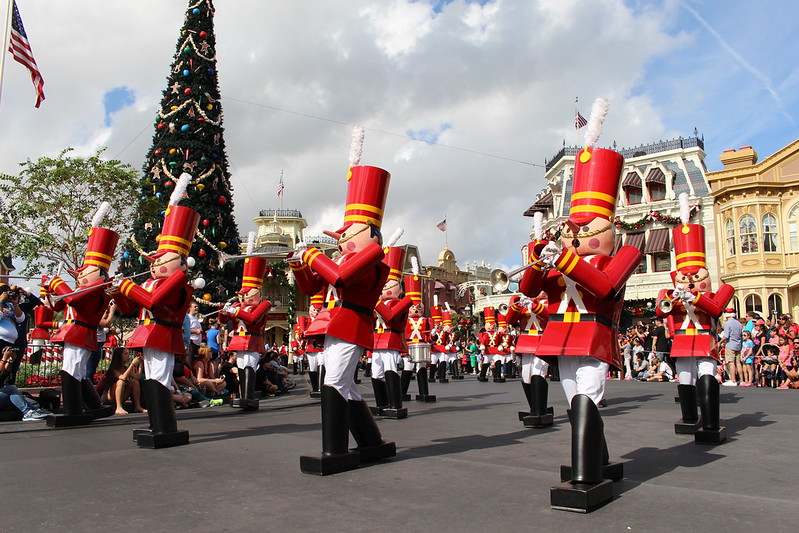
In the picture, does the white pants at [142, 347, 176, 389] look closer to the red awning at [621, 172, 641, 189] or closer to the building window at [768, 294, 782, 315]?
the building window at [768, 294, 782, 315]

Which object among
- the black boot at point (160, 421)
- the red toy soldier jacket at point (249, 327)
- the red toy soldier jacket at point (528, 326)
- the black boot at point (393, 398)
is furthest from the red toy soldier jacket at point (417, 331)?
the black boot at point (160, 421)

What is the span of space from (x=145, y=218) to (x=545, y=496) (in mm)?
18821

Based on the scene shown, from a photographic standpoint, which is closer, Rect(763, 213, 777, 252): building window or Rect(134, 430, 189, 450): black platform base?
Rect(134, 430, 189, 450): black platform base

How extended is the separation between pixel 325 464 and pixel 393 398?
13.4ft

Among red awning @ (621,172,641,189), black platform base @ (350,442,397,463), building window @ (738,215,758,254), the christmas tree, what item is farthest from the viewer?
red awning @ (621,172,641,189)

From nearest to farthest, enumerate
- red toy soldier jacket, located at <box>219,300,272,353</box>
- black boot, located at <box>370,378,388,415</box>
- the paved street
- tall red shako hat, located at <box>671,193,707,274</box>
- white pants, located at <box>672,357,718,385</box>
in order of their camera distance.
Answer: the paved street, white pants, located at <box>672,357,718,385</box>, tall red shako hat, located at <box>671,193,707,274</box>, black boot, located at <box>370,378,388,415</box>, red toy soldier jacket, located at <box>219,300,272,353</box>

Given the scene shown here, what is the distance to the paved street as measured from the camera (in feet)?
11.8

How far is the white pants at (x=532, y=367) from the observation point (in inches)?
328

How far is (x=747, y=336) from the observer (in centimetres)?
1728

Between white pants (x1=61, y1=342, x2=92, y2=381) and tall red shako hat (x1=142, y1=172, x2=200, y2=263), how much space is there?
2037 millimetres

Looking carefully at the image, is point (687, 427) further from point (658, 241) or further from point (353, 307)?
point (658, 241)

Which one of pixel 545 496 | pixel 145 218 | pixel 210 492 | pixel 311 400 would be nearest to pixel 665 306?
pixel 545 496

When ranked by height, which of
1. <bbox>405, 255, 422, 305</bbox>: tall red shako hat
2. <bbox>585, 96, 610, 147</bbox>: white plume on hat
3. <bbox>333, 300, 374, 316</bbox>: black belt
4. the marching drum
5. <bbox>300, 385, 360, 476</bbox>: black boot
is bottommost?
<bbox>300, 385, 360, 476</bbox>: black boot

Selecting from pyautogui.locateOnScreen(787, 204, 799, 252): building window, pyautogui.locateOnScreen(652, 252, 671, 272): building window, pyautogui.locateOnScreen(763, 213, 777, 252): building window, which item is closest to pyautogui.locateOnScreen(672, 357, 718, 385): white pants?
pyautogui.locateOnScreen(763, 213, 777, 252): building window
